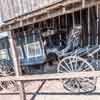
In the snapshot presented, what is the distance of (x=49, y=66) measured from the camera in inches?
213

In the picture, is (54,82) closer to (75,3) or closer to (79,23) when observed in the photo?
(79,23)

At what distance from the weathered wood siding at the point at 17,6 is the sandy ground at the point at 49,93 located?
167 cm

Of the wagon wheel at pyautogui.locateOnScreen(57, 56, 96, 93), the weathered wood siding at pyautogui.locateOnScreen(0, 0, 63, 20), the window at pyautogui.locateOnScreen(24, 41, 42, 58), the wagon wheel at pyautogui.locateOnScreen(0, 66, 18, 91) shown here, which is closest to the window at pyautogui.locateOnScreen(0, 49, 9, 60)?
the wagon wheel at pyautogui.locateOnScreen(0, 66, 18, 91)

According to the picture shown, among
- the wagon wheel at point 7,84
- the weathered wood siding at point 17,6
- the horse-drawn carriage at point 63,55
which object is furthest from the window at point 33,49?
the weathered wood siding at point 17,6

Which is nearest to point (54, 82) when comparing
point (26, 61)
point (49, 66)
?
point (49, 66)

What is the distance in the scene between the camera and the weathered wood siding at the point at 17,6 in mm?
3697

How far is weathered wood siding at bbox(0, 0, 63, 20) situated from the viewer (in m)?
3.70

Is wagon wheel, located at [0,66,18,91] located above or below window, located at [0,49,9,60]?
below

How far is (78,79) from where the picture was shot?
4.67 meters

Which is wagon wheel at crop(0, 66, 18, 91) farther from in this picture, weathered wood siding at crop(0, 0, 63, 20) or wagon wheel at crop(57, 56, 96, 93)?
weathered wood siding at crop(0, 0, 63, 20)

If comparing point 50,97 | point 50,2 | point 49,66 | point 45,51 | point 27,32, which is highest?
point 50,2

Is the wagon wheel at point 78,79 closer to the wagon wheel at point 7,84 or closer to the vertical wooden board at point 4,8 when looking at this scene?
the wagon wheel at point 7,84

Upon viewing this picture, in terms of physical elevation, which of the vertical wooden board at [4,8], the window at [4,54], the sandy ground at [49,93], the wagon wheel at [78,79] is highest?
the vertical wooden board at [4,8]

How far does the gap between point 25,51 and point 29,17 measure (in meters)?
1.91
